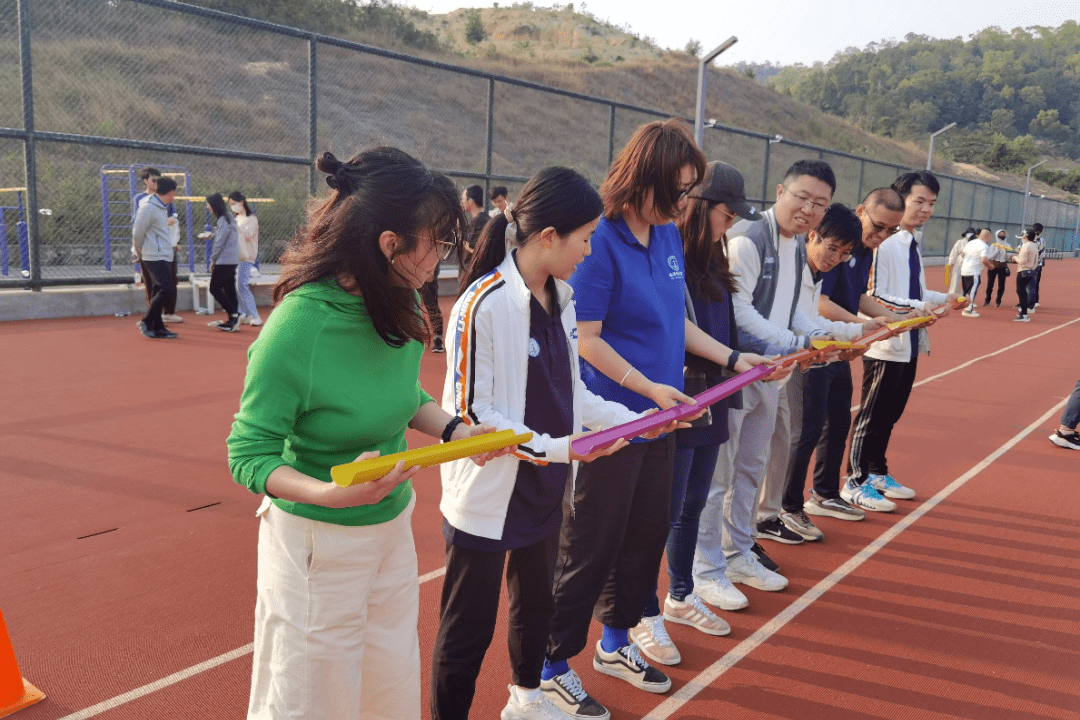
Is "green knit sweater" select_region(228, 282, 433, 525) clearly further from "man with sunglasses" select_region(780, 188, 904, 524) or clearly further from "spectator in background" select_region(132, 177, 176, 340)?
"spectator in background" select_region(132, 177, 176, 340)

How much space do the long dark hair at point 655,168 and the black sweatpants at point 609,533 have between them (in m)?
0.90

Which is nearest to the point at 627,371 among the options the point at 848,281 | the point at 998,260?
the point at 848,281

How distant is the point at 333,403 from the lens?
74.5 inches

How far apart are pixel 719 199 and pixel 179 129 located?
27757 millimetres

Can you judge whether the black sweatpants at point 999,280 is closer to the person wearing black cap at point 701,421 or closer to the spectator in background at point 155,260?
the spectator in background at point 155,260

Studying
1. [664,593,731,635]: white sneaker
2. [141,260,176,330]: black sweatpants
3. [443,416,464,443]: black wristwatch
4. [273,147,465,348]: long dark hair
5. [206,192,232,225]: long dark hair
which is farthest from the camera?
[206,192,232,225]: long dark hair

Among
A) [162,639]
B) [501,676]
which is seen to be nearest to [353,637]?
[501,676]

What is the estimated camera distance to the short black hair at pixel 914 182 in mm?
5496

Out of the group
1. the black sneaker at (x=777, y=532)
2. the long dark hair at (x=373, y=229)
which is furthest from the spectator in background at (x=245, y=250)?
the long dark hair at (x=373, y=229)

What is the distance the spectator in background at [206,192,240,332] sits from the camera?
447 inches

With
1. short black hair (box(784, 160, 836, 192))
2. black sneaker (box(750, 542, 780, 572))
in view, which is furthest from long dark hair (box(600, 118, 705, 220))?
black sneaker (box(750, 542, 780, 572))

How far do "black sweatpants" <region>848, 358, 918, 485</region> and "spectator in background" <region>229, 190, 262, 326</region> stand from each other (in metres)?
8.77

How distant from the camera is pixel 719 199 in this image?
142 inches

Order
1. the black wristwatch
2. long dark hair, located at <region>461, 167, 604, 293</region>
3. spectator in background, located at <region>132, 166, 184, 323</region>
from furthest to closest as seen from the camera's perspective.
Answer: spectator in background, located at <region>132, 166, 184, 323</region> < long dark hair, located at <region>461, 167, 604, 293</region> < the black wristwatch
